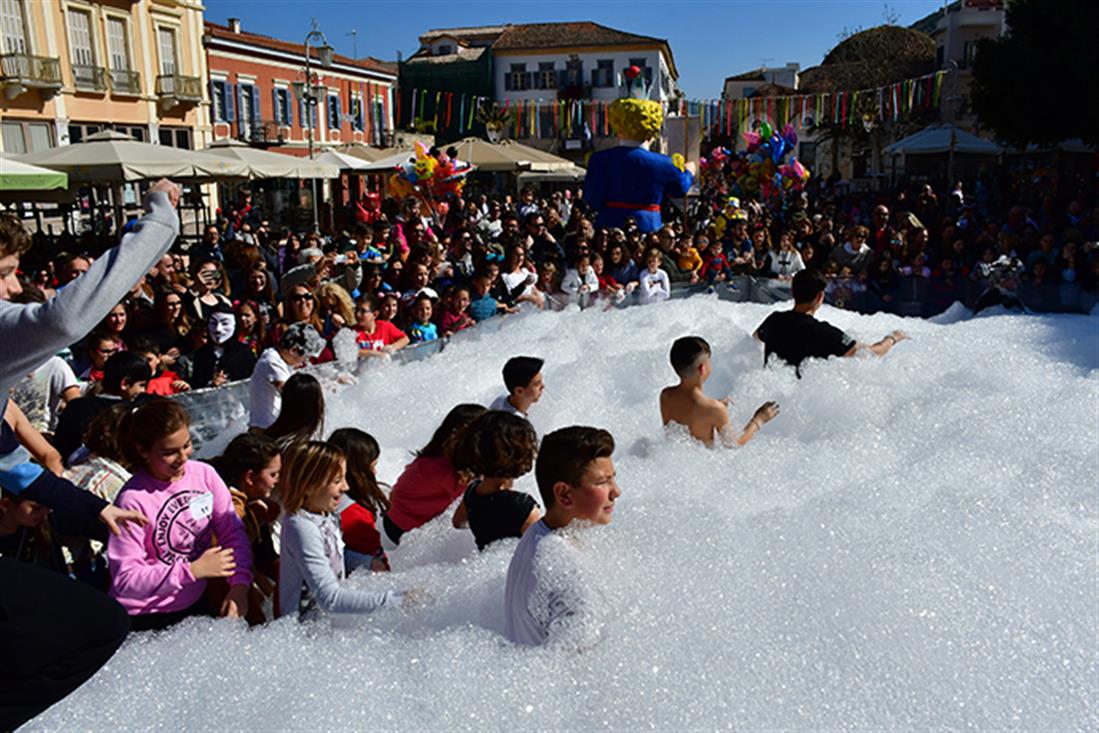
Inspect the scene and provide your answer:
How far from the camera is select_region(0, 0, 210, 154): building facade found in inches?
842

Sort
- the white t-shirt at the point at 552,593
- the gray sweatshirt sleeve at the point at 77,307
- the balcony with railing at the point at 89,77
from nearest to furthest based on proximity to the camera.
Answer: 1. the gray sweatshirt sleeve at the point at 77,307
2. the white t-shirt at the point at 552,593
3. the balcony with railing at the point at 89,77

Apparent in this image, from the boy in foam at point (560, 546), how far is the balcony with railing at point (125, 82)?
85.1 feet

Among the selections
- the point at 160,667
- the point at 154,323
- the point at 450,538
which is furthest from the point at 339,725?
the point at 154,323

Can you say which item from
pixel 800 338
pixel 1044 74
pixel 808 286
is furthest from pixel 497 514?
pixel 1044 74

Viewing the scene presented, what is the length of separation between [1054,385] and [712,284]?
364 centimetres

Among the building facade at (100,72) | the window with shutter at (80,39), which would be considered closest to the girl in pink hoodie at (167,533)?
the building facade at (100,72)

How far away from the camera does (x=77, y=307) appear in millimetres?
1670

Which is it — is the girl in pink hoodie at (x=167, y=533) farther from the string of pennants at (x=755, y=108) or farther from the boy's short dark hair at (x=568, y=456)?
the string of pennants at (x=755, y=108)

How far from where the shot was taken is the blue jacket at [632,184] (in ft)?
28.5

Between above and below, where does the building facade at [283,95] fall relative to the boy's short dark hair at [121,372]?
above

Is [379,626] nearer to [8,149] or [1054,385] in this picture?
[1054,385]

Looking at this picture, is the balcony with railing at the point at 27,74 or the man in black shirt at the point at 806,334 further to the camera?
the balcony with railing at the point at 27,74

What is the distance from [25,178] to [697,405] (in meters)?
7.76

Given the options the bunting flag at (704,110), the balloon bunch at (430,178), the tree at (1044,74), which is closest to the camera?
the balloon bunch at (430,178)
